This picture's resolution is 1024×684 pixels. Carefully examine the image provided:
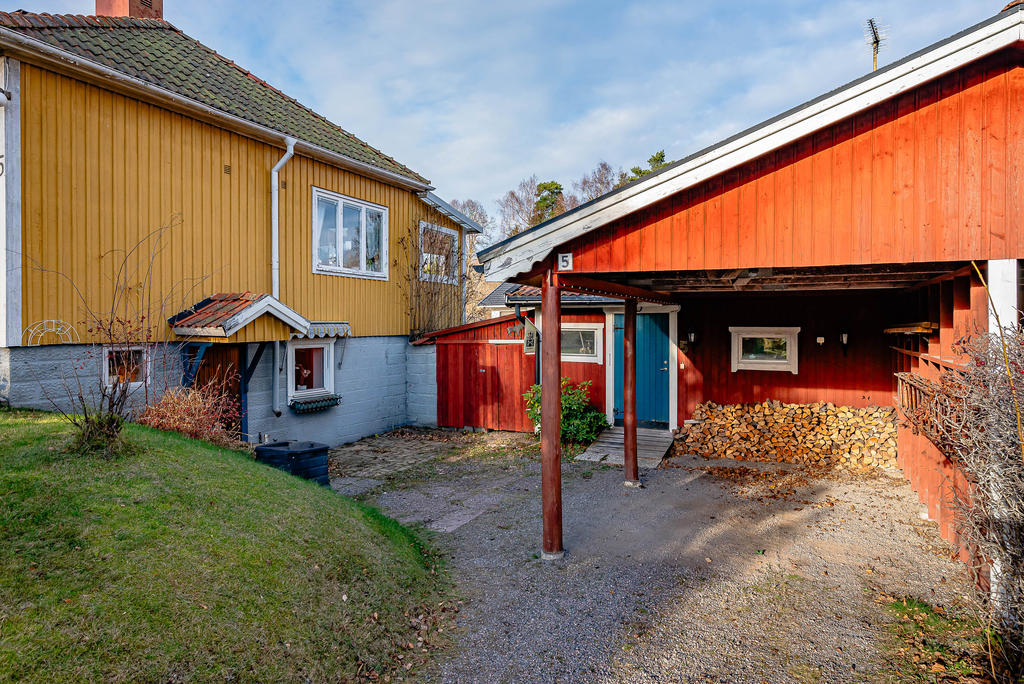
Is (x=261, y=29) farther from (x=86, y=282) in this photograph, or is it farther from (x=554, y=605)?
(x=554, y=605)

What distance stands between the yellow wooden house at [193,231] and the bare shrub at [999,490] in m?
6.88

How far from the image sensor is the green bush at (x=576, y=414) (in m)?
10.4

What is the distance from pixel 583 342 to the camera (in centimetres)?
1142

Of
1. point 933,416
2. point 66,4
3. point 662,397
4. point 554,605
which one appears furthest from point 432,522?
point 66,4

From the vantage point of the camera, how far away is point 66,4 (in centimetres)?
1024

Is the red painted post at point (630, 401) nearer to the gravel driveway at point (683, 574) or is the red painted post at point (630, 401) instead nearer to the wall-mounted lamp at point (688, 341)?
the gravel driveway at point (683, 574)

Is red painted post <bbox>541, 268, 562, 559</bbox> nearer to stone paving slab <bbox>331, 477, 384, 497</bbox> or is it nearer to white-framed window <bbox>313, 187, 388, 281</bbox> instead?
stone paving slab <bbox>331, 477, 384, 497</bbox>

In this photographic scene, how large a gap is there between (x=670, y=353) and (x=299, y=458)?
22.9ft

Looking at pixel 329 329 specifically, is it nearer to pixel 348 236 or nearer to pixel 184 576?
pixel 348 236

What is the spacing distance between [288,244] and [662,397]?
751 centimetres

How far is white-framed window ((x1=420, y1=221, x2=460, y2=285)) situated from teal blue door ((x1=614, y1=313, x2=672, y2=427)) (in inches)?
188

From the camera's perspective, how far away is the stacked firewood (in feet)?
29.5

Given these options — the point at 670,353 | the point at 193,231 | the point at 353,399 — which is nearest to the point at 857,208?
the point at 670,353

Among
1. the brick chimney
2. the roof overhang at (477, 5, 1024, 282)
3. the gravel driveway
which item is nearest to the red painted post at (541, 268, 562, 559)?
the gravel driveway
